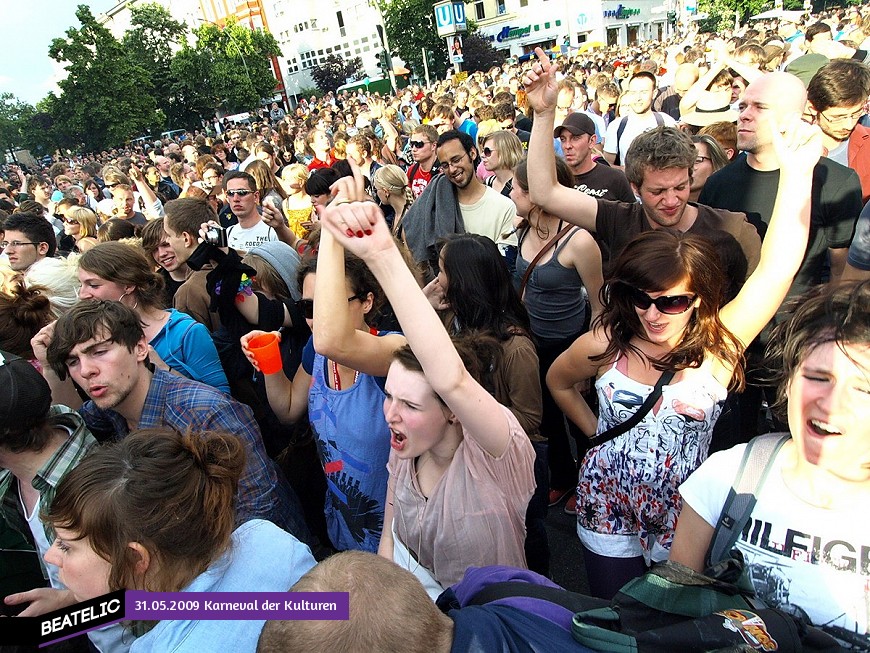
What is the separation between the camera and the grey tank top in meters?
3.08

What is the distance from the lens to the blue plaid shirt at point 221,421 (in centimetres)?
212

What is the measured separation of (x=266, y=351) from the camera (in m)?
2.45

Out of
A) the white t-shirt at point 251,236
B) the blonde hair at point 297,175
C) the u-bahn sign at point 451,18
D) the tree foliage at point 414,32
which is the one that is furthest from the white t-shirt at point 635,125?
the tree foliage at point 414,32

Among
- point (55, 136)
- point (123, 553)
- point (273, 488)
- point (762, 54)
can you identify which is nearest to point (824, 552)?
point (123, 553)

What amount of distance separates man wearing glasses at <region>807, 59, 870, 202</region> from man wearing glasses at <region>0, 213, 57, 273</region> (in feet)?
18.3

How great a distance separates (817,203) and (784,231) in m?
1.24

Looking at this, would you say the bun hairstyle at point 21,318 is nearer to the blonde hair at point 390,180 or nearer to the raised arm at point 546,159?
the raised arm at point 546,159

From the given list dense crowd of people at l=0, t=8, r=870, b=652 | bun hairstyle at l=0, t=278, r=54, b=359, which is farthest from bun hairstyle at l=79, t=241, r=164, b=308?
bun hairstyle at l=0, t=278, r=54, b=359

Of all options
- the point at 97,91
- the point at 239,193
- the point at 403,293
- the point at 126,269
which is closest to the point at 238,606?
the point at 403,293

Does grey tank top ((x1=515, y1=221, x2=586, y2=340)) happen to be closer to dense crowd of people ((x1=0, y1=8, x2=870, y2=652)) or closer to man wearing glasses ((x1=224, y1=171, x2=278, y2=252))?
dense crowd of people ((x1=0, y1=8, x2=870, y2=652))

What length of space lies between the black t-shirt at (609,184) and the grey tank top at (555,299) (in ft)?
4.27

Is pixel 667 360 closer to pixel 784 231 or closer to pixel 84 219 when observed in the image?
pixel 784 231

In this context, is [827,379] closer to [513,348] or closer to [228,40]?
[513,348]

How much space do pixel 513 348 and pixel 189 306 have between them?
2147mm
